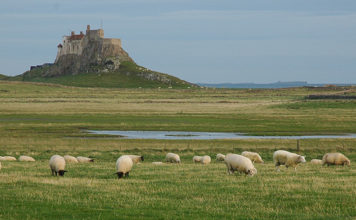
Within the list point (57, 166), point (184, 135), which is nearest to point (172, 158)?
point (57, 166)

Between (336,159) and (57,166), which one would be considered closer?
(57,166)

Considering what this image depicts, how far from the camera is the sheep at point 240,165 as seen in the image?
27.1 meters

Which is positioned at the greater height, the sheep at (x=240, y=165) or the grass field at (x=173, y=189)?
the sheep at (x=240, y=165)

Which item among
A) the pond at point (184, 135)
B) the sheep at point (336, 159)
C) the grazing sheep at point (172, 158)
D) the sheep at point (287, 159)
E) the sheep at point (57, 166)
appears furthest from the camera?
the pond at point (184, 135)

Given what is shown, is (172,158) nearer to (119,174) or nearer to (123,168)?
(123,168)

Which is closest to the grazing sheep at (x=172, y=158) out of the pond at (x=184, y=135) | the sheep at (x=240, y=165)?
the sheep at (x=240, y=165)

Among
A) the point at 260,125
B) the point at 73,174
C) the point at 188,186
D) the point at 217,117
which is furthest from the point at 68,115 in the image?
the point at 188,186

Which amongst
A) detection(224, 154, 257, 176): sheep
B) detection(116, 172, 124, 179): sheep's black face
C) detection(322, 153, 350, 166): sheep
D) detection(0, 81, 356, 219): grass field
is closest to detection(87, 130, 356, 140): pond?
detection(0, 81, 356, 219): grass field

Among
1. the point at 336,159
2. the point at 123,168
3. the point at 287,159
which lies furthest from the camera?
the point at 336,159

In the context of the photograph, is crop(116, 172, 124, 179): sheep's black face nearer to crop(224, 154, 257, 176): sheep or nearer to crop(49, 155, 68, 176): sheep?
crop(49, 155, 68, 176): sheep

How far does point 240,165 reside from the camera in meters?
27.3

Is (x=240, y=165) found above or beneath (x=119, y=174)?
above

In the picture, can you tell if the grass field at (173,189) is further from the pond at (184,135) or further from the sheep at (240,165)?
the pond at (184,135)

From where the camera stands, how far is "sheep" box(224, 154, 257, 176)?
27.1m
